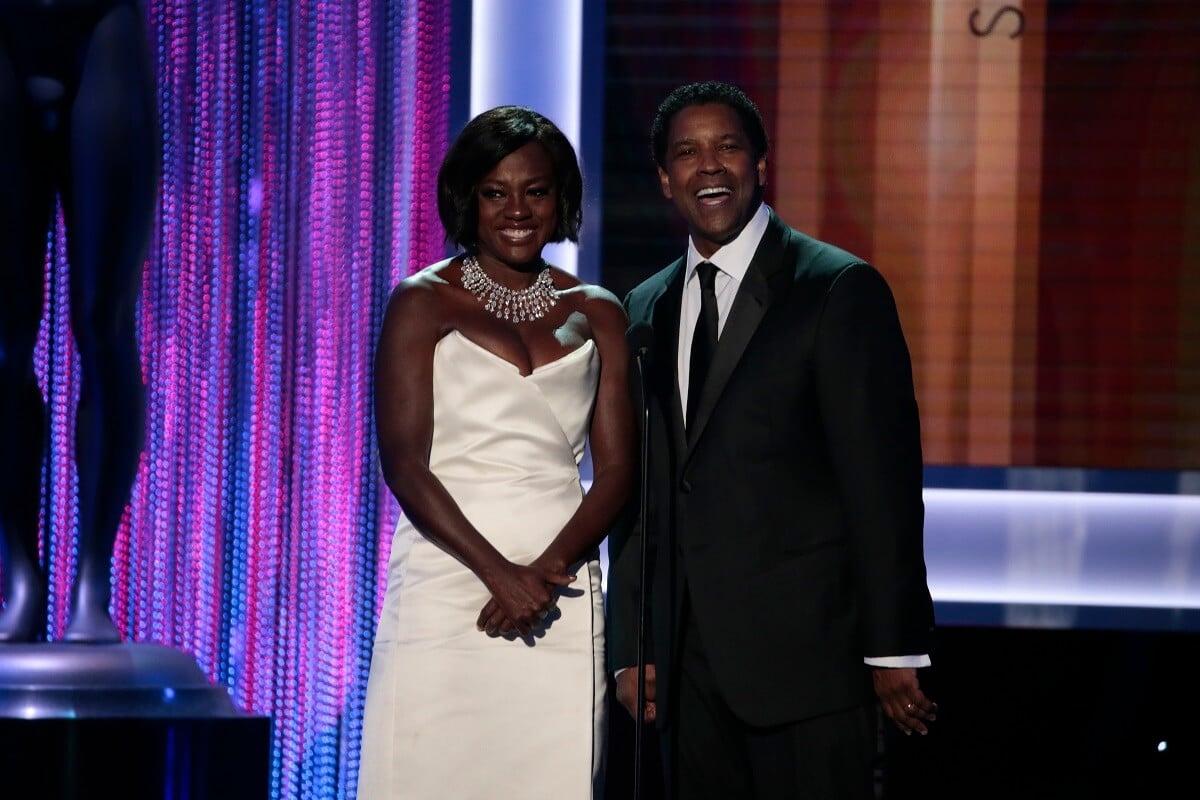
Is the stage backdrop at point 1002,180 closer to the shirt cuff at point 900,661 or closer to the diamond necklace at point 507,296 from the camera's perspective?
the diamond necklace at point 507,296

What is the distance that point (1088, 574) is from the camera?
12.1 feet

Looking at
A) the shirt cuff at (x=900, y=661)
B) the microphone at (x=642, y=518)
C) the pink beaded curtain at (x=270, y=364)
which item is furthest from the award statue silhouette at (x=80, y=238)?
the shirt cuff at (x=900, y=661)

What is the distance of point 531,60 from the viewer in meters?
3.64

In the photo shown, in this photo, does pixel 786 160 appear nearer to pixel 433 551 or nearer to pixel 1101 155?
pixel 1101 155

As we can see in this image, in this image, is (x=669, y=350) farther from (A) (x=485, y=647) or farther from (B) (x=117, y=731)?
(B) (x=117, y=731)

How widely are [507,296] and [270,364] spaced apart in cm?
123

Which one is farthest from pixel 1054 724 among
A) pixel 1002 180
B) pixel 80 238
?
pixel 80 238

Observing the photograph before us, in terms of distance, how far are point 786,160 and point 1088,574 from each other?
1.25 m

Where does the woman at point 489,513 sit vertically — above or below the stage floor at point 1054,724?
above

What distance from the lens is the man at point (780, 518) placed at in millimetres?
2072

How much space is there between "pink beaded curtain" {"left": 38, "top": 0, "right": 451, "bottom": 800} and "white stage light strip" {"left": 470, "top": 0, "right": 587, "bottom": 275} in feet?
1.15

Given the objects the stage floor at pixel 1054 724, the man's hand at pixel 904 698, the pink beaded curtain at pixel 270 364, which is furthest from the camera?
the stage floor at pixel 1054 724

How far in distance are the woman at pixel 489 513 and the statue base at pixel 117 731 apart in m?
0.64

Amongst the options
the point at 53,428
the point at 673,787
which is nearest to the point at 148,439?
the point at 53,428
